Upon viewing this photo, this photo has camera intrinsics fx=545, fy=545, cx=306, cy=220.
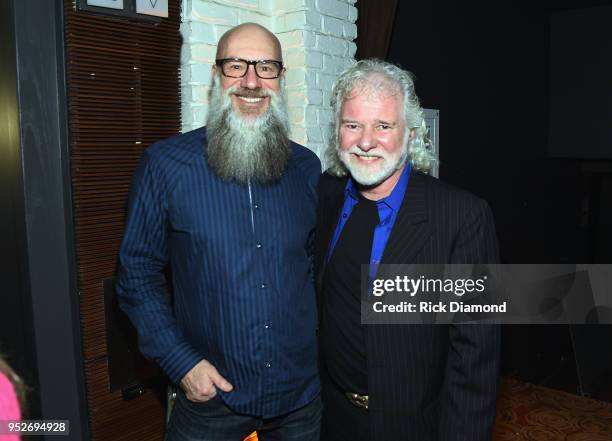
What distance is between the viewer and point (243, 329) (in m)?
1.57

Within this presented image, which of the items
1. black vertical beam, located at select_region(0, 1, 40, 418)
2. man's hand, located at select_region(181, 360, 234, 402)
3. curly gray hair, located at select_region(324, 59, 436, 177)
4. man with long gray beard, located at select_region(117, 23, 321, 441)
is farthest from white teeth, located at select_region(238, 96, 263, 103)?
man's hand, located at select_region(181, 360, 234, 402)

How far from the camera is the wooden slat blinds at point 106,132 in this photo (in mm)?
1800

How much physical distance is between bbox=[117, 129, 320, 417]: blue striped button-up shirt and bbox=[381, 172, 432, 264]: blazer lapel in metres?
0.30

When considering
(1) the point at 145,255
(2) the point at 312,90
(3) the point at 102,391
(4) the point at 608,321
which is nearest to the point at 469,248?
(1) the point at 145,255

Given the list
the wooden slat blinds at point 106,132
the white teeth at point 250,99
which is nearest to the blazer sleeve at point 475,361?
the white teeth at point 250,99

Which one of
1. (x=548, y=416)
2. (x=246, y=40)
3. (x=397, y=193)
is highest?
(x=246, y=40)

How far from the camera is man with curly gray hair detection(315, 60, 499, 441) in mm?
1544

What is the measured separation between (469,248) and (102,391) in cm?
138

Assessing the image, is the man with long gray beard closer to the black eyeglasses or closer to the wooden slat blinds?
the black eyeglasses

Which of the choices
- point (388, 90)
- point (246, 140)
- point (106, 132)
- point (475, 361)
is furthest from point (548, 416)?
point (106, 132)

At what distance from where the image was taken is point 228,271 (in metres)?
1.56

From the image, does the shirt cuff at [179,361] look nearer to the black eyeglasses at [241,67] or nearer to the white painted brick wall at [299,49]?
the black eyeglasses at [241,67]

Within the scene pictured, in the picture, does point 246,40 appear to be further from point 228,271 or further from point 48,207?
point 48,207

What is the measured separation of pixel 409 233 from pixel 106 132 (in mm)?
1088
